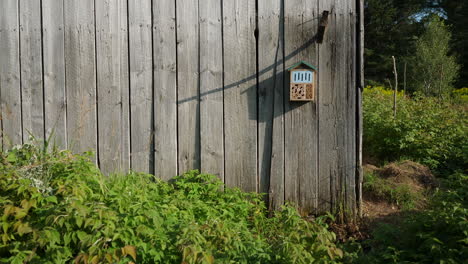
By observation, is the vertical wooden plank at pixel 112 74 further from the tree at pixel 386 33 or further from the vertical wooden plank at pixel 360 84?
the tree at pixel 386 33

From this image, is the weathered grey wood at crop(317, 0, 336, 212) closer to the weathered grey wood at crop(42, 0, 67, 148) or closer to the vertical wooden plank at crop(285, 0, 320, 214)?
the vertical wooden plank at crop(285, 0, 320, 214)

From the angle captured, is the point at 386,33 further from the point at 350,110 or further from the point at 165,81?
the point at 165,81

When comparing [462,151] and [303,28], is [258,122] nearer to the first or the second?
[303,28]

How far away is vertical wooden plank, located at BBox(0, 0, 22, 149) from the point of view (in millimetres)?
4449

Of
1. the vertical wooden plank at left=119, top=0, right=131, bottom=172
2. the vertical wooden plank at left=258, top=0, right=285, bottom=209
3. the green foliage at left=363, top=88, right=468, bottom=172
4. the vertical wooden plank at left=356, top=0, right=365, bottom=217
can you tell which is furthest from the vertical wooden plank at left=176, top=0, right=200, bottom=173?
the green foliage at left=363, top=88, right=468, bottom=172

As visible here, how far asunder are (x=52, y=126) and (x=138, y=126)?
93cm

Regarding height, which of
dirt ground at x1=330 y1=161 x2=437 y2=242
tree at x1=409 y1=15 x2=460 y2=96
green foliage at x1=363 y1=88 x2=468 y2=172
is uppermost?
tree at x1=409 y1=15 x2=460 y2=96

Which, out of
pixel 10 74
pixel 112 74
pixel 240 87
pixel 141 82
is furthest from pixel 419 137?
pixel 10 74

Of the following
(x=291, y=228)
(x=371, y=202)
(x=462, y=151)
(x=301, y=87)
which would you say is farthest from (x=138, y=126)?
(x=462, y=151)

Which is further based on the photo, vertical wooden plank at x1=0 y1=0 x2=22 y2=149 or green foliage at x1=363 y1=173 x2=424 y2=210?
green foliage at x1=363 y1=173 x2=424 y2=210

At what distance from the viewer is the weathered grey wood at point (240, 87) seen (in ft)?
14.0

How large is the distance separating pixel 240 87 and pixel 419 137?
3.07 m

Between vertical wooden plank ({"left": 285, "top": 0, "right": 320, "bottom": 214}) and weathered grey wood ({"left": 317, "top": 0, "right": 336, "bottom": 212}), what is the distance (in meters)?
0.06

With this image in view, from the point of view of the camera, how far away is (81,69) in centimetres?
436
